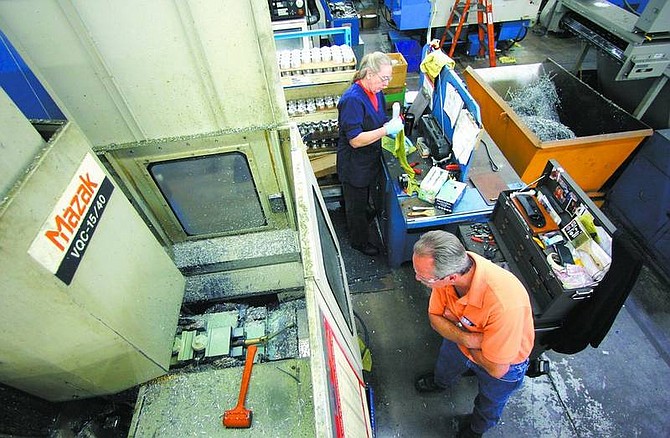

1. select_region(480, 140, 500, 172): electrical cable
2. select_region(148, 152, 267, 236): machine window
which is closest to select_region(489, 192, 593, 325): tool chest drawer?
select_region(480, 140, 500, 172): electrical cable

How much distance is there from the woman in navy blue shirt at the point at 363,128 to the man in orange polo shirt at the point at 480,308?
1345 millimetres

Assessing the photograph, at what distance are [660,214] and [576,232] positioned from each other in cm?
208

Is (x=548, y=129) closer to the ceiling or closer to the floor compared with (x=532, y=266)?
closer to the ceiling

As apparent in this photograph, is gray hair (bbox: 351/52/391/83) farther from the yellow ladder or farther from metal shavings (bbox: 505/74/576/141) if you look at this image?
the yellow ladder

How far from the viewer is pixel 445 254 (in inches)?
62.0

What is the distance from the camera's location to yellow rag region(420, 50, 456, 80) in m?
2.96

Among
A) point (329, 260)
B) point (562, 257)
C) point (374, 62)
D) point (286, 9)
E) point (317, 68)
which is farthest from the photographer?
point (286, 9)

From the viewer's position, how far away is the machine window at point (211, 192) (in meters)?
2.05

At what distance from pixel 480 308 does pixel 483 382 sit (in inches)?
26.4

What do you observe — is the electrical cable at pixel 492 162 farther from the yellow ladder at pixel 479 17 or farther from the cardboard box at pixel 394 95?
the yellow ladder at pixel 479 17

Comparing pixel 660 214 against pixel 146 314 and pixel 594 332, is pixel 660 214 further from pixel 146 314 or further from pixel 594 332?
pixel 146 314

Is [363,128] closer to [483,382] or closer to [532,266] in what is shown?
[532,266]

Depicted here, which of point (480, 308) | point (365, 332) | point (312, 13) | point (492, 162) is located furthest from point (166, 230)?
point (312, 13)

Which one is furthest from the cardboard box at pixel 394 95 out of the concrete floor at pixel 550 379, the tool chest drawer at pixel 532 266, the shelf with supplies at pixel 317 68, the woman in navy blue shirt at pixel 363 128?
the concrete floor at pixel 550 379
